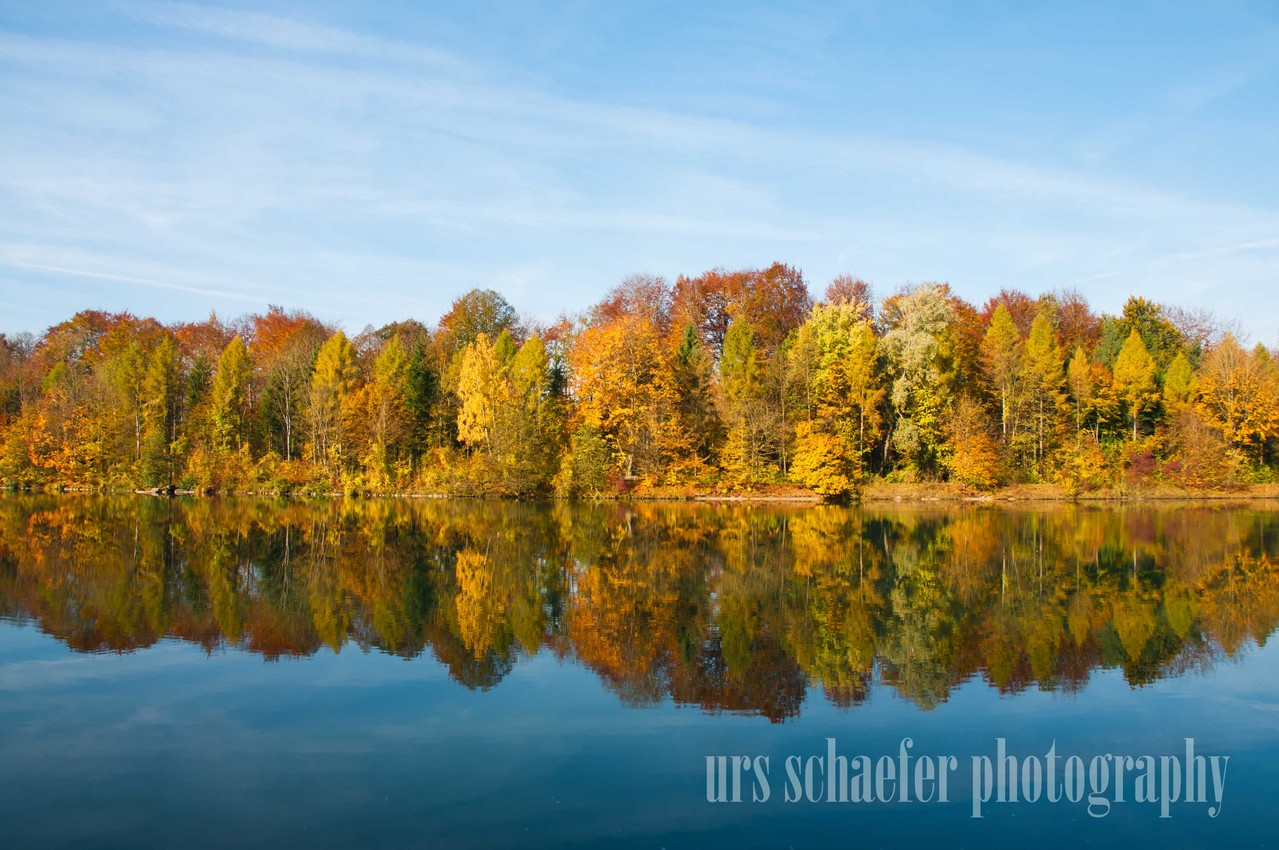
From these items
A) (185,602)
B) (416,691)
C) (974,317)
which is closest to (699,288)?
(974,317)

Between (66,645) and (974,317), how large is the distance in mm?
56354

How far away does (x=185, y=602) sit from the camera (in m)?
15.0

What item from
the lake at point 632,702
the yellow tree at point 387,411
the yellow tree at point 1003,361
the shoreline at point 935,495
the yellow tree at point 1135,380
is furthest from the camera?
the yellow tree at point 1135,380

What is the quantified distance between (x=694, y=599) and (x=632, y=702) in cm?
582

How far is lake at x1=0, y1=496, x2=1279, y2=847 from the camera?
6.73 m

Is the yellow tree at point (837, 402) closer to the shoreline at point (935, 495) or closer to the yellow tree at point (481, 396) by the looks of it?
the shoreline at point (935, 495)

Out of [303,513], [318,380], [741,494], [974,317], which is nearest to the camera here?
[303,513]

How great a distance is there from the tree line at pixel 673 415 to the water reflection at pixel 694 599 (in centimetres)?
1829

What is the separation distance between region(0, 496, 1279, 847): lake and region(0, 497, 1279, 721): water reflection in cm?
9

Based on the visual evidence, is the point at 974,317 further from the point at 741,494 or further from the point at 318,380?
the point at 318,380

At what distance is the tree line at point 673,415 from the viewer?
155ft

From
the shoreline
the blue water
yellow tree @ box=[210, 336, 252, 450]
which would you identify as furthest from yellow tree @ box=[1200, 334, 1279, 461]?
yellow tree @ box=[210, 336, 252, 450]

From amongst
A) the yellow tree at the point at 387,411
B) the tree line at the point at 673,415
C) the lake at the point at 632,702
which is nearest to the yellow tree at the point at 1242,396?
the tree line at the point at 673,415


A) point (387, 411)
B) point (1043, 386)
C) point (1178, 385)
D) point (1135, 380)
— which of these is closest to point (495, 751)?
point (387, 411)
